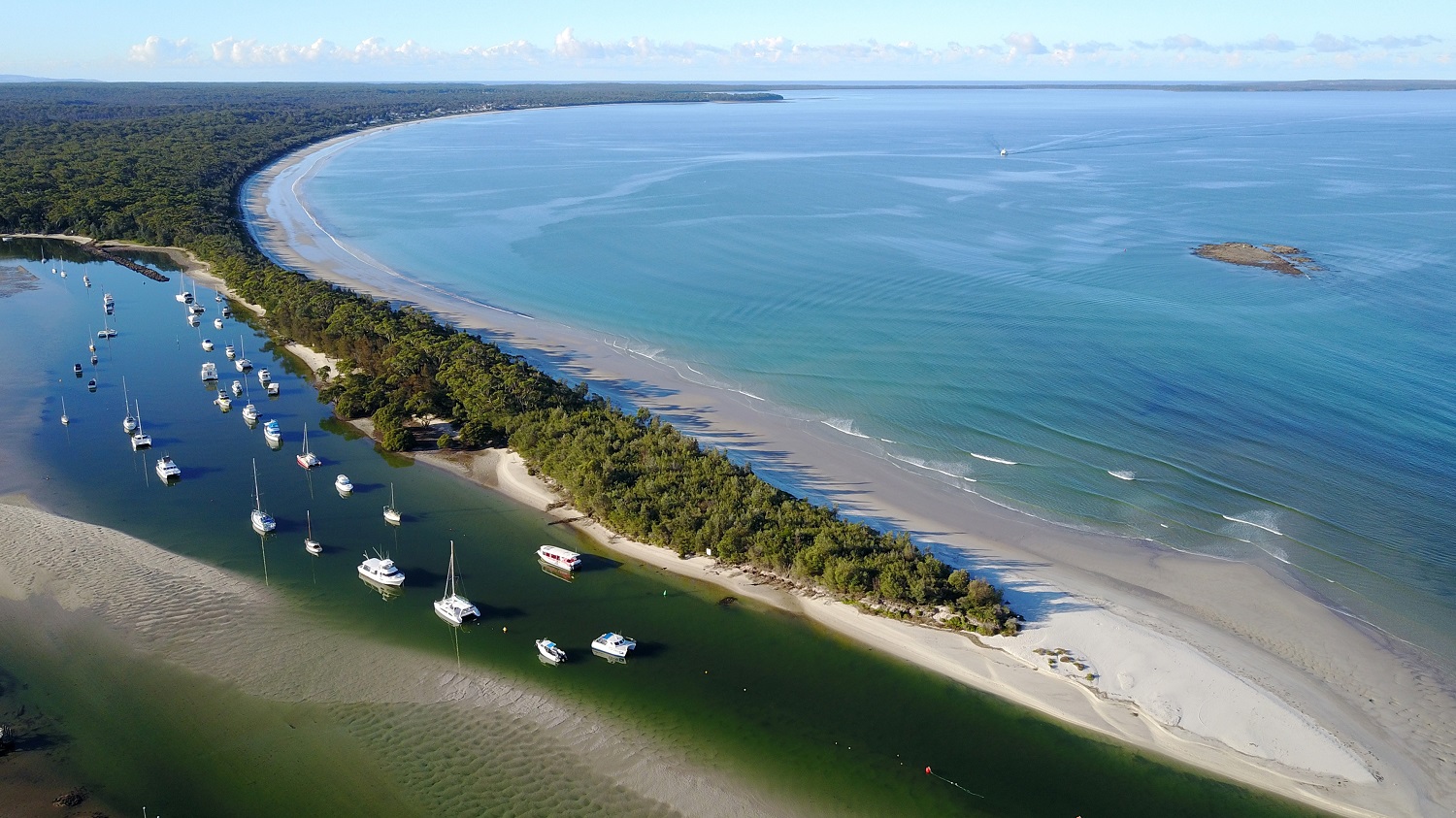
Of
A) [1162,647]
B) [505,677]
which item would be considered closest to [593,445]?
[505,677]

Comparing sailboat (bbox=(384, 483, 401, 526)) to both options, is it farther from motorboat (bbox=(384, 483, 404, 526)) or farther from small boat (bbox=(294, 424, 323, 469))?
small boat (bbox=(294, 424, 323, 469))

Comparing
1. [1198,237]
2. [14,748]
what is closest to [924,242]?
[1198,237]

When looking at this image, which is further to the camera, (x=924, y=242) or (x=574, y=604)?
(x=924, y=242)

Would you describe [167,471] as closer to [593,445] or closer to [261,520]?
[261,520]

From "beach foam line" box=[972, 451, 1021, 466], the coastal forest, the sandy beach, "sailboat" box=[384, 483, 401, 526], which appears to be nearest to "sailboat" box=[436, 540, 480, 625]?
the sandy beach

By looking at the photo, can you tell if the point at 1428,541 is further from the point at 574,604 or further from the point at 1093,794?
the point at 574,604
